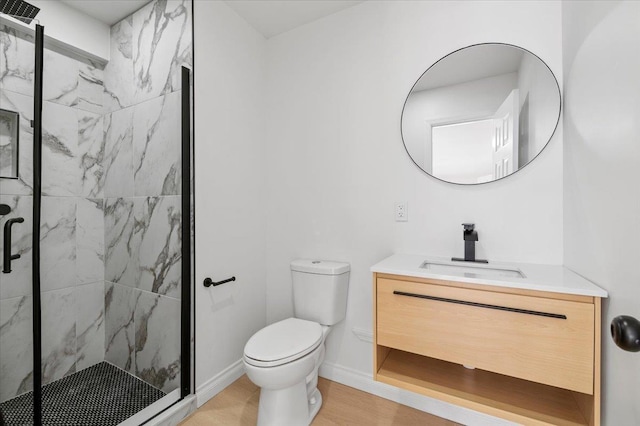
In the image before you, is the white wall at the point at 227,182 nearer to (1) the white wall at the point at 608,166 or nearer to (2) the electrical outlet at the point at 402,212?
(2) the electrical outlet at the point at 402,212

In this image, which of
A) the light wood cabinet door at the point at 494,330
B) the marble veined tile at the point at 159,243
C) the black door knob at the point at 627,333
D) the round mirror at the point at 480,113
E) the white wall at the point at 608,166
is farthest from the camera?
the marble veined tile at the point at 159,243

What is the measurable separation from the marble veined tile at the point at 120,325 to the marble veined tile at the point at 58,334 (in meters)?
0.18

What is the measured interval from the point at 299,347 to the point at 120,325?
1309 millimetres

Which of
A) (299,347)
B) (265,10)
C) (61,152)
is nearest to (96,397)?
(299,347)

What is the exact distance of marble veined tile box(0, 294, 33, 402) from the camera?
3.81ft

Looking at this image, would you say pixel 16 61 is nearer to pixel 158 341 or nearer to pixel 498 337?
pixel 158 341

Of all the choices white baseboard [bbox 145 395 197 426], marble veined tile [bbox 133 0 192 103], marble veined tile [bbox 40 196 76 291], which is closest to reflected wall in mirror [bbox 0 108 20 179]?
marble veined tile [bbox 40 196 76 291]

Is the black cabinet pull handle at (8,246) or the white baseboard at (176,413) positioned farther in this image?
the white baseboard at (176,413)

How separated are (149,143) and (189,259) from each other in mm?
764

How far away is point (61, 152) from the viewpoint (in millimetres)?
1672

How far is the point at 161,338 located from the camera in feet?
5.73

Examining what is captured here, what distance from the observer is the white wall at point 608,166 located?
0.84 metres

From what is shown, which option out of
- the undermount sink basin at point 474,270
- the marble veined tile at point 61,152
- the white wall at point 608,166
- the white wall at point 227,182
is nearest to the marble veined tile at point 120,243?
the marble veined tile at point 61,152

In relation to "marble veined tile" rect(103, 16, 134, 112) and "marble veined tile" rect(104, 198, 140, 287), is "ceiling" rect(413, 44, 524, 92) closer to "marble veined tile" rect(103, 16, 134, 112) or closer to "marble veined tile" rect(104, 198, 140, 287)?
"marble veined tile" rect(103, 16, 134, 112)
